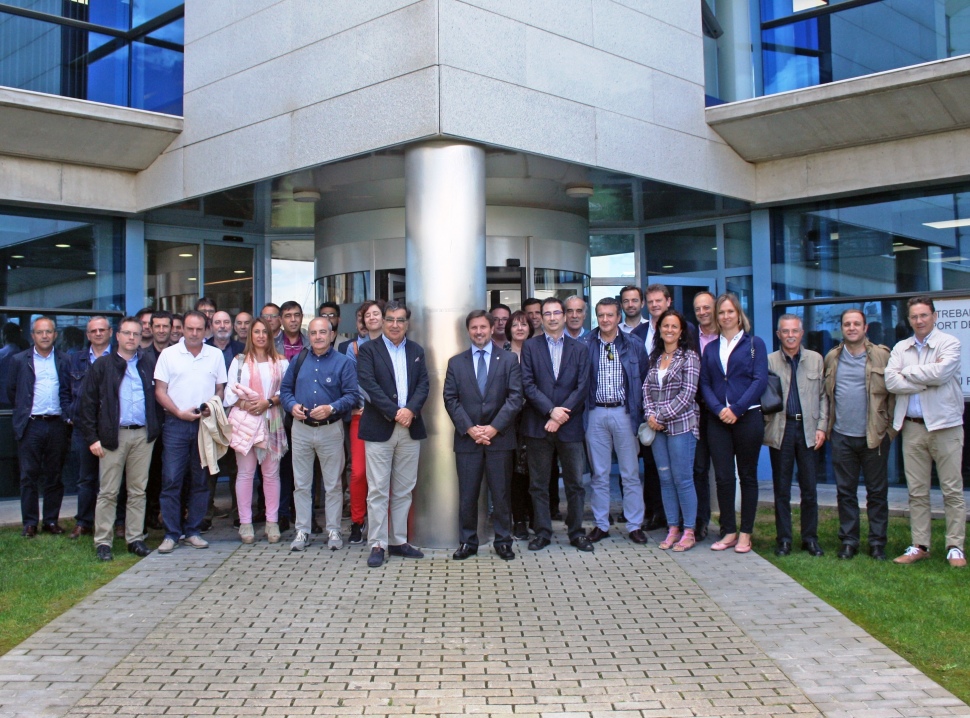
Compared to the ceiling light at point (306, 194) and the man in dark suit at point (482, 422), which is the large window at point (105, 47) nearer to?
the ceiling light at point (306, 194)

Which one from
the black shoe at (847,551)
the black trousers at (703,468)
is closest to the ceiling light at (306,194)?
the black trousers at (703,468)

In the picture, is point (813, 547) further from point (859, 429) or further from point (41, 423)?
point (41, 423)

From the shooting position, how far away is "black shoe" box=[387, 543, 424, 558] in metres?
7.01

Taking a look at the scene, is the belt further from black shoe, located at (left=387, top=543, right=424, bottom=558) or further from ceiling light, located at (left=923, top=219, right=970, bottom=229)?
ceiling light, located at (left=923, top=219, right=970, bottom=229)

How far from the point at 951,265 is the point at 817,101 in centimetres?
232

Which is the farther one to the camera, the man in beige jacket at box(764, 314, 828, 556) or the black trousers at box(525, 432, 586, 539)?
the black trousers at box(525, 432, 586, 539)

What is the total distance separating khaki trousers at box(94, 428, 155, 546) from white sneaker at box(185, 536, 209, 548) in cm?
37

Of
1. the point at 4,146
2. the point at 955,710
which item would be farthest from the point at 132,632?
the point at 4,146

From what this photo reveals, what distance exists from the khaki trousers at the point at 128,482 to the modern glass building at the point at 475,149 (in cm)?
235

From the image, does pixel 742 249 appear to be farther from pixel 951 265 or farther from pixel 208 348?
pixel 208 348

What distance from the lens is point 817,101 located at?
29.7 feet

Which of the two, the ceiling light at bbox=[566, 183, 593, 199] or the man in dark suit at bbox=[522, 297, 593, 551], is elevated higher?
the ceiling light at bbox=[566, 183, 593, 199]

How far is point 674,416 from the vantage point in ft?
23.2

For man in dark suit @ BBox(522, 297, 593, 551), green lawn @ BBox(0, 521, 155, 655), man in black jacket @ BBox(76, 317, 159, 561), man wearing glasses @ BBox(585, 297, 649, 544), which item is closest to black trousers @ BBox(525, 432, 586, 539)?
man in dark suit @ BBox(522, 297, 593, 551)
